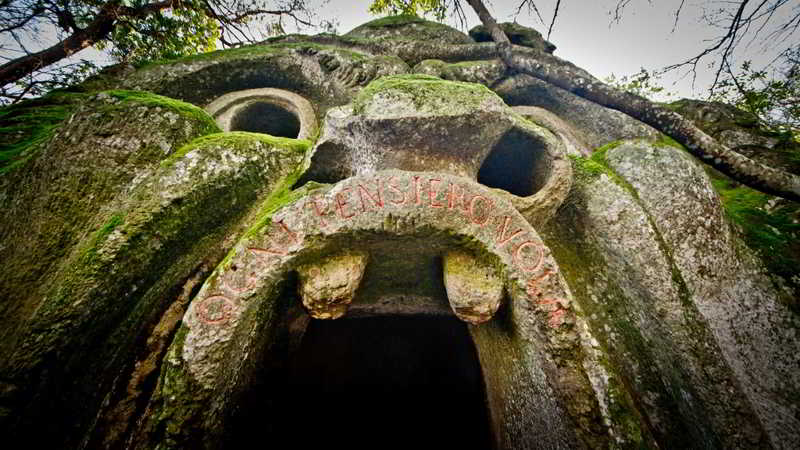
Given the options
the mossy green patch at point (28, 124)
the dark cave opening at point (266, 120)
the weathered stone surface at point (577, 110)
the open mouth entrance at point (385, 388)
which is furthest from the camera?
the dark cave opening at point (266, 120)

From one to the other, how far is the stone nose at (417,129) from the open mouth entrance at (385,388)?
1.74m

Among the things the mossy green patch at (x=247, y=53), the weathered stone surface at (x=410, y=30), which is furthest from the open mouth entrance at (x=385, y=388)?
the weathered stone surface at (x=410, y=30)

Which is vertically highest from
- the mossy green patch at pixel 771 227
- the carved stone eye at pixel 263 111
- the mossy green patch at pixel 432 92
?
the carved stone eye at pixel 263 111

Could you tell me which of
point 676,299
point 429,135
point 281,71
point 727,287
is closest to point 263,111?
point 281,71

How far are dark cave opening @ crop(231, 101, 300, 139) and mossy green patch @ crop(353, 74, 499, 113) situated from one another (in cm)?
232

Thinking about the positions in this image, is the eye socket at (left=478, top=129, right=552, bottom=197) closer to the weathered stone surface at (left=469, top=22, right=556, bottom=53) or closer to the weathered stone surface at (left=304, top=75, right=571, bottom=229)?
the weathered stone surface at (left=304, top=75, right=571, bottom=229)

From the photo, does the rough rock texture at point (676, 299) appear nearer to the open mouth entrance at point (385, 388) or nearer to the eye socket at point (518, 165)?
the eye socket at point (518, 165)

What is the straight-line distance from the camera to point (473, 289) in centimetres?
160

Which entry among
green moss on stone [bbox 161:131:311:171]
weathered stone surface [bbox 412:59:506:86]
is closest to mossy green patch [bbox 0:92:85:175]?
green moss on stone [bbox 161:131:311:171]

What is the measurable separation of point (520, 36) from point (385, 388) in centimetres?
613

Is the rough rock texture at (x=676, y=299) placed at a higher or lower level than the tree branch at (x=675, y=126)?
lower

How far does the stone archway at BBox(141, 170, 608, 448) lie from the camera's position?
1.42 metres

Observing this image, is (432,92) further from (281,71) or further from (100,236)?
(281,71)

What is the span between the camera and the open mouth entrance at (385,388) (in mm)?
3018
